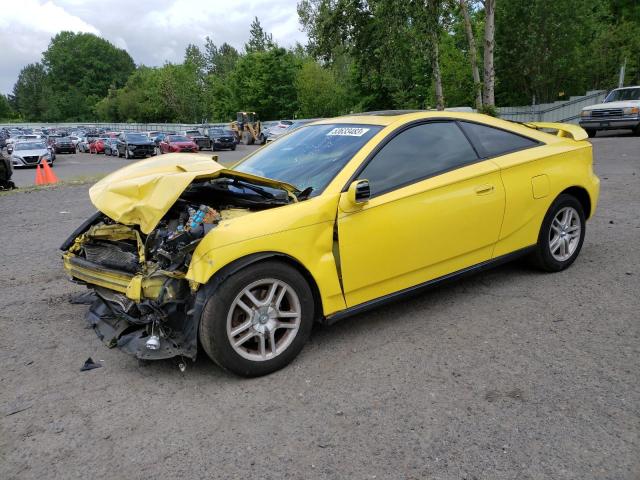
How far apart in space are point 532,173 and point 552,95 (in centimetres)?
3819

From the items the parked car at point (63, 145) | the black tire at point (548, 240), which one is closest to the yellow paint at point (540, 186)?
the black tire at point (548, 240)

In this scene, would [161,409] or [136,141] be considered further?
[136,141]

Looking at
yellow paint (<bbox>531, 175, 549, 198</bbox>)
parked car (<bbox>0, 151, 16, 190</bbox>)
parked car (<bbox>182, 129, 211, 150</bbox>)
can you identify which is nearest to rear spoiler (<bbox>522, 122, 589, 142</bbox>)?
yellow paint (<bbox>531, 175, 549, 198</bbox>)

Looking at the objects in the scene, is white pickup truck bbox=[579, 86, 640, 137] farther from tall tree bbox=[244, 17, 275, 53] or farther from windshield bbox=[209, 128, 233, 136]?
tall tree bbox=[244, 17, 275, 53]

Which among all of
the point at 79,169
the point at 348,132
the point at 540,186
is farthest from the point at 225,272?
the point at 79,169

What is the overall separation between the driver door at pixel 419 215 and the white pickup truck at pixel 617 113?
1944 cm

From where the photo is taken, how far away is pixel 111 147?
123ft

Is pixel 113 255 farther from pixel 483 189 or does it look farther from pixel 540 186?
pixel 540 186

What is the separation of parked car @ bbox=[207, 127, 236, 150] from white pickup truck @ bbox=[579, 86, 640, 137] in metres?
22.8

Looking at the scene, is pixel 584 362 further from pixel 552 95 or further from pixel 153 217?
pixel 552 95

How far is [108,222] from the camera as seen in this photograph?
13.5 feet

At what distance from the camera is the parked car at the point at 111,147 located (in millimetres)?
36125

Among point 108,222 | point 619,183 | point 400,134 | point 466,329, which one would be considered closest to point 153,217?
point 108,222

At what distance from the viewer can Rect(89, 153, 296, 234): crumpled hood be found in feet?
11.0
